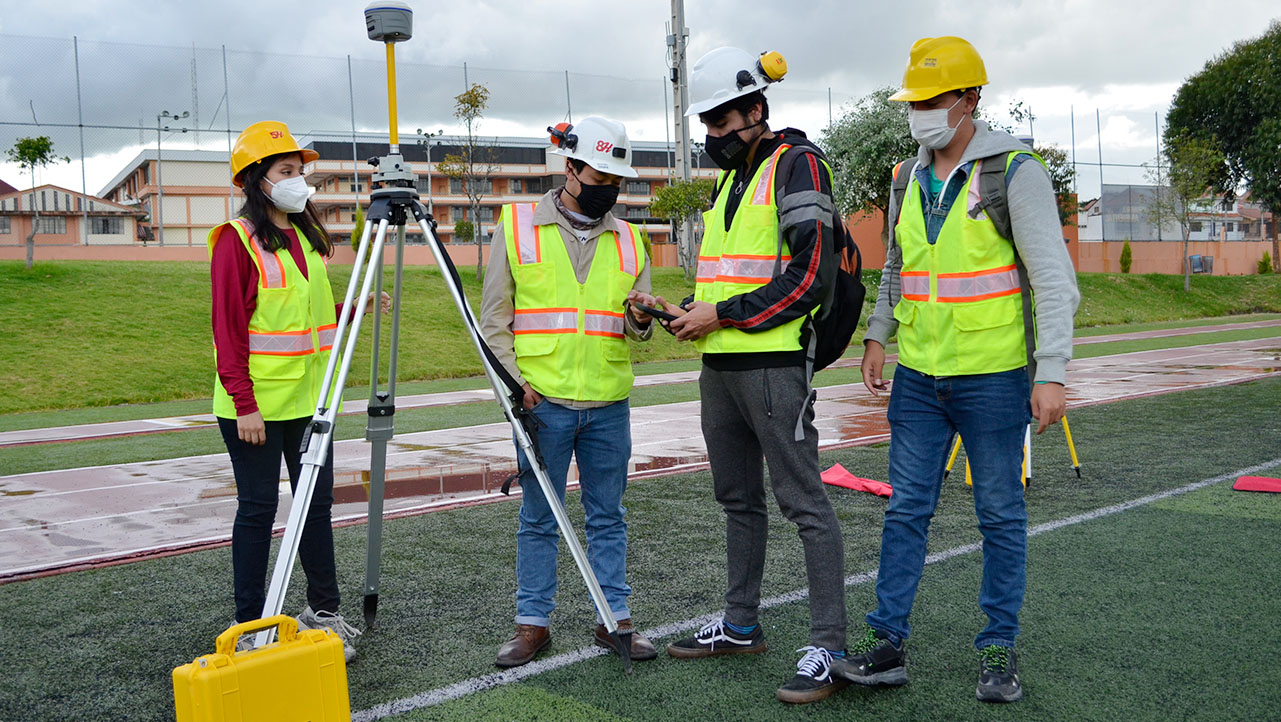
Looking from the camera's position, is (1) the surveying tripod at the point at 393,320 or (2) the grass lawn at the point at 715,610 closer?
(1) the surveying tripod at the point at 393,320

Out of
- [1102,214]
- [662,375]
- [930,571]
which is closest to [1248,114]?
[1102,214]

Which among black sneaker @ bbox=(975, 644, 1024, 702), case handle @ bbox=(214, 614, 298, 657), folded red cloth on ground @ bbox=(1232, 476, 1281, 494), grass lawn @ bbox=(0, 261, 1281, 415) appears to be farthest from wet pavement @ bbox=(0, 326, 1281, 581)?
grass lawn @ bbox=(0, 261, 1281, 415)

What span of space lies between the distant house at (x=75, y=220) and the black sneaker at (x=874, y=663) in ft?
98.4

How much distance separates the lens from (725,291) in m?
3.72

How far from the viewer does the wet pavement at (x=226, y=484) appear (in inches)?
260

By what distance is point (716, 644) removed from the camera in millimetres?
4051

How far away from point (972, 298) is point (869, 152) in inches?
1267

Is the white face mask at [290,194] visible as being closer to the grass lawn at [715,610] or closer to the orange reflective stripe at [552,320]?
the orange reflective stripe at [552,320]

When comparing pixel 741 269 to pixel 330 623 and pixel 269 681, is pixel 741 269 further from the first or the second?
pixel 330 623

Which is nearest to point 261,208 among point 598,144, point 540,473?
point 598,144

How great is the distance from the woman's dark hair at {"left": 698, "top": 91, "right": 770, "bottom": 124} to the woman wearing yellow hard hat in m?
1.54

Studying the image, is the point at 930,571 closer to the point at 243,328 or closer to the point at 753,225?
the point at 753,225

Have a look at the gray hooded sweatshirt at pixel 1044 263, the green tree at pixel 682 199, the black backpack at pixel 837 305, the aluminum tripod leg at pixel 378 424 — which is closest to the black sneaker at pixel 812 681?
the black backpack at pixel 837 305

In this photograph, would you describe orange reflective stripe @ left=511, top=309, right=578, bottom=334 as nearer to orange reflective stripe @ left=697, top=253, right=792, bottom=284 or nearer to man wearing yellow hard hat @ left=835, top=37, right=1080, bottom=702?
orange reflective stripe @ left=697, top=253, right=792, bottom=284
